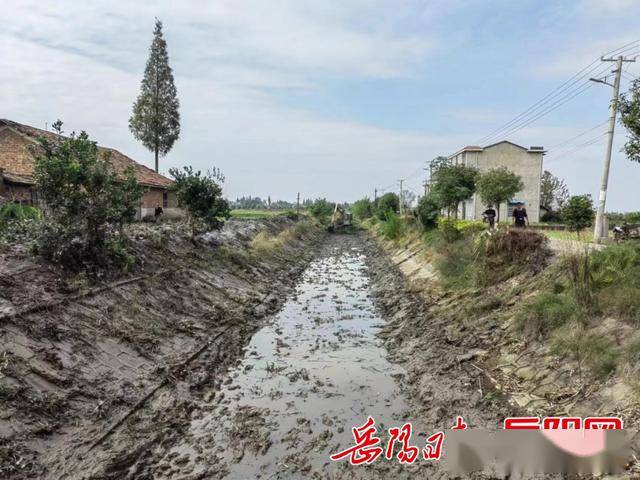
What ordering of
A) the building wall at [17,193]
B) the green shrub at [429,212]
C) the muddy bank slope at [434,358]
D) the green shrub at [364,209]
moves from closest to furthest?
1. the muddy bank slope at [434,358]
2. the building wall at [17,193]
3. the green shrub at [429,212]
4. the green shrub at [364,209]

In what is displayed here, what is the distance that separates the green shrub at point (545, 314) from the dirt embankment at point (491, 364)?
222 millimetres

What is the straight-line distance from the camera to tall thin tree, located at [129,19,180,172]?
36750 millimetres

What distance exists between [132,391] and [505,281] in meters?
9.69

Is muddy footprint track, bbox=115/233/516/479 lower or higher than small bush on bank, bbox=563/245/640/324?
lower

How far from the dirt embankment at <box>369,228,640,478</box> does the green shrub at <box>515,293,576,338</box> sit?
0.73 ft

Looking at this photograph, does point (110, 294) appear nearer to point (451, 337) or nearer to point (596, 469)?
point (451, 337)

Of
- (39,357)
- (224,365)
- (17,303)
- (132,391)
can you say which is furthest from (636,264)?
(17,303)

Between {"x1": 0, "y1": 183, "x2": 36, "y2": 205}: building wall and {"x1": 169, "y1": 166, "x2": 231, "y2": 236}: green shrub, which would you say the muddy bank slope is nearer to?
{"x1": 169, "y1": 166, "x2": 231, "y2": 236}: green shrub

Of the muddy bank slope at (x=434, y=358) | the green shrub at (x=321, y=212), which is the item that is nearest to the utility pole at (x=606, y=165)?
the muddy bank slope at (x=434, y=358)

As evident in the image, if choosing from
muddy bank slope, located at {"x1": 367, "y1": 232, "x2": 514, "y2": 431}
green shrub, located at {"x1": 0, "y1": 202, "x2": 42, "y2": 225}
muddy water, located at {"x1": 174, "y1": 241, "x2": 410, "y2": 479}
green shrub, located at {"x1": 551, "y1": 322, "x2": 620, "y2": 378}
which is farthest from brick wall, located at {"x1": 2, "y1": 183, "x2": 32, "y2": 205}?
green shrub, located at {"x1": 551, "y1": 322, "x2": 620, "y2": 378}

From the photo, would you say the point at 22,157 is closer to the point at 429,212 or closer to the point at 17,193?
the point at 17,193

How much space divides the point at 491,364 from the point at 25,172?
66.4 feet

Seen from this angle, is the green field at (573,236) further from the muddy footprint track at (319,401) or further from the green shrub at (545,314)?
the muddy footprint track at (319,401)

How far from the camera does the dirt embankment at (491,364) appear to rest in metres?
6.31
